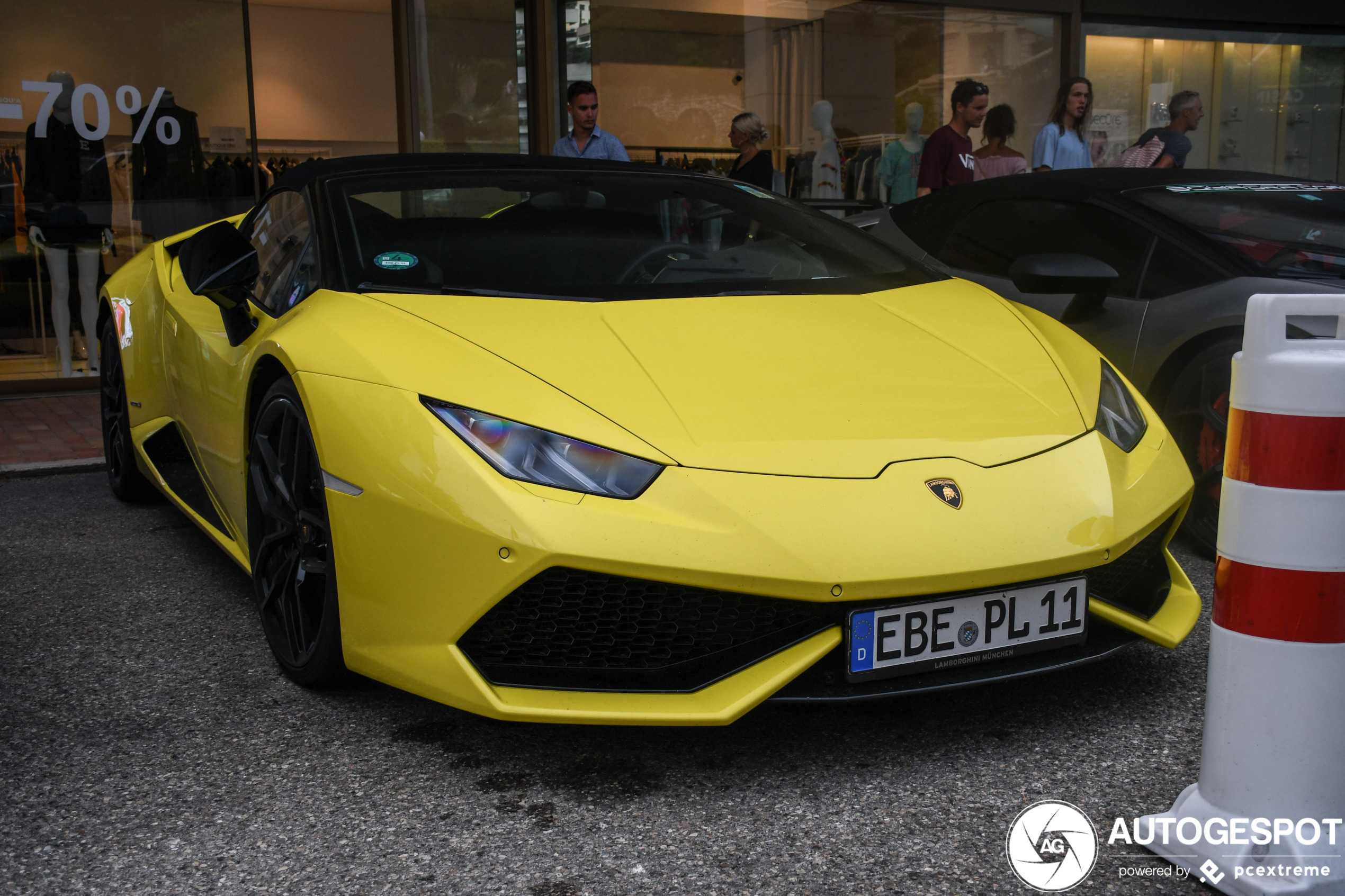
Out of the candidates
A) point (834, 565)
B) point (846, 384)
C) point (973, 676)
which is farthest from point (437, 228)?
point (973, 676)

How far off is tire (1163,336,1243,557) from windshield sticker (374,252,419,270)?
212 centimetres

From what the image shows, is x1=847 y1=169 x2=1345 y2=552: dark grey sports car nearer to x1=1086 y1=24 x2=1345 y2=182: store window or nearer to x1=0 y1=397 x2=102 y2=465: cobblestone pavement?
x1=0 y1=397 x2=102 y2=465: cobblestone pavement

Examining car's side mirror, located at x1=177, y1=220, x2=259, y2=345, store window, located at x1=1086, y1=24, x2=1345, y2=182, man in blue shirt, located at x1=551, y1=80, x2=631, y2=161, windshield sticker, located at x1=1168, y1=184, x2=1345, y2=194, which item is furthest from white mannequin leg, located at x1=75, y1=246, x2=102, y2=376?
store window, located at x1=1086, y1=24, x2=1345, y2=182

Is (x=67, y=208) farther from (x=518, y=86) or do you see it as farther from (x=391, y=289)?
(x=391, y=289)

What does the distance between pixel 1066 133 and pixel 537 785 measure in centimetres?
623

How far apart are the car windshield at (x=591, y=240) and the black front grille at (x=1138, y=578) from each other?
3.09ft

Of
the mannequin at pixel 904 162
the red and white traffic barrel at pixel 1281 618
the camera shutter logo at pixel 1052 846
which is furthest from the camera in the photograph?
the mannequin at pixel 904 162

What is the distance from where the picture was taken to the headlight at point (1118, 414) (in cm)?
245

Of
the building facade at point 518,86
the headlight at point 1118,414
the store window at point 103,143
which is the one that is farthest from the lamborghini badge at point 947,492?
the store window at point 103,143

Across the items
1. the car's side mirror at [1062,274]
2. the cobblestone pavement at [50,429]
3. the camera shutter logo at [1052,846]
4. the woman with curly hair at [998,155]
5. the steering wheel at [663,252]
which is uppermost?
the woman with curly hair at [998,155]

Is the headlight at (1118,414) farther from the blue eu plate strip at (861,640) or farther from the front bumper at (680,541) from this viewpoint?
the blue eu plate strip at (861,640)

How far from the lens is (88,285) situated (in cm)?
787

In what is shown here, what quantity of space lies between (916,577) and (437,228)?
159cm

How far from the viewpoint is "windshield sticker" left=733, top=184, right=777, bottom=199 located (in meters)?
3.55
